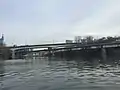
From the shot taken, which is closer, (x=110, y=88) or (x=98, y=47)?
(x=110, y=88)

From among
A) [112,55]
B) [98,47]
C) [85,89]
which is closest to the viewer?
[85,89]

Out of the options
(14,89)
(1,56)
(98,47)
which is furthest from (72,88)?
(1,56)

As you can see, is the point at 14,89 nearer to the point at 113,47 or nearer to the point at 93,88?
the point at 93,88

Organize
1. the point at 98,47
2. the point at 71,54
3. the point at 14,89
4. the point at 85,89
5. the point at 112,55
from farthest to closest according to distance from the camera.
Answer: the point at 71,54 → the point at 98,47 → the point at 112,55 → the point at 14,89 → the point at 85,89

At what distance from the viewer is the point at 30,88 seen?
901 inches

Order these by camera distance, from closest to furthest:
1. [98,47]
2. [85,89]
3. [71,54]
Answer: [85,89] < [98,47] < [71,54]

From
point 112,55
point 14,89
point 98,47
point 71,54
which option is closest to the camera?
point 14,89

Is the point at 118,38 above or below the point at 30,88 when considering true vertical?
above

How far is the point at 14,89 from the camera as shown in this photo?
22.6 m

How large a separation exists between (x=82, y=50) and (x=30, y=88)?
155174 millimetres

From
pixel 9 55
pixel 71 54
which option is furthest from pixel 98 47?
pixel 9 55

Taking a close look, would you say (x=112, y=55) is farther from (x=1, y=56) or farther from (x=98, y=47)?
(x=1, y=56)

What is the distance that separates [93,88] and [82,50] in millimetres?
155798

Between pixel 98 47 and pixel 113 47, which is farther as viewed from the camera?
pixel 98 47
